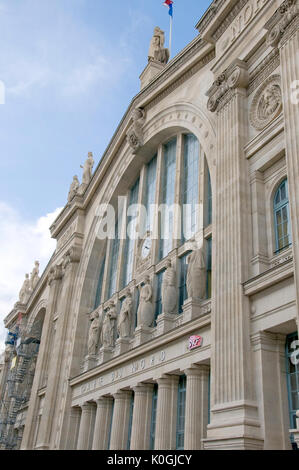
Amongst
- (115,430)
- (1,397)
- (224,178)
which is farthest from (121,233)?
(1,397)

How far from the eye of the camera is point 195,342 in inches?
686

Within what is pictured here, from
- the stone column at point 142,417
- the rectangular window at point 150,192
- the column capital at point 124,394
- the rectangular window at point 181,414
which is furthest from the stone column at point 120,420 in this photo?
the rectangular window at point 150,192

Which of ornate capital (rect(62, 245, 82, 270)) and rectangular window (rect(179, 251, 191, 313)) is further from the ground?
ornate capital (rect(62, 245, 82, 270))

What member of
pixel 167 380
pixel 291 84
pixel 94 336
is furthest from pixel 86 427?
pixel 291 84

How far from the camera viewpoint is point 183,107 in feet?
76.4

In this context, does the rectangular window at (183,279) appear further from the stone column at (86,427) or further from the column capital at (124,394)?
the stone column at (86,427)

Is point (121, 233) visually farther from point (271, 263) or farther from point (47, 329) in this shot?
point (271, 263)

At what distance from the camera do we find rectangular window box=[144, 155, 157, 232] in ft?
84.7

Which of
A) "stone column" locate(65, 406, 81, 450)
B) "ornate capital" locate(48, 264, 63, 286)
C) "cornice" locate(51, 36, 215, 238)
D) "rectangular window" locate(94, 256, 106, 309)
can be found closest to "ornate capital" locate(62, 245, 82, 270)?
"ornate capital" locate(48, 264, 63, 286)

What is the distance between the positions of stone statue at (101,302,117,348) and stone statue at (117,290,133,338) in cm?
152

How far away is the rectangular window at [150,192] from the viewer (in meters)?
25.8

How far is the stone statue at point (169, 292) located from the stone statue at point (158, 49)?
15.0m

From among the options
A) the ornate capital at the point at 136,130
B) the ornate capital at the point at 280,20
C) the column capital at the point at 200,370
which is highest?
the ornate capital at the point at 136,130

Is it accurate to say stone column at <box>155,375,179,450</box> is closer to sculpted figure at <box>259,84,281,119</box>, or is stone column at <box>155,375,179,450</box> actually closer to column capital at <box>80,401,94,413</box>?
column capital at <box>80,401,94,413</box>
